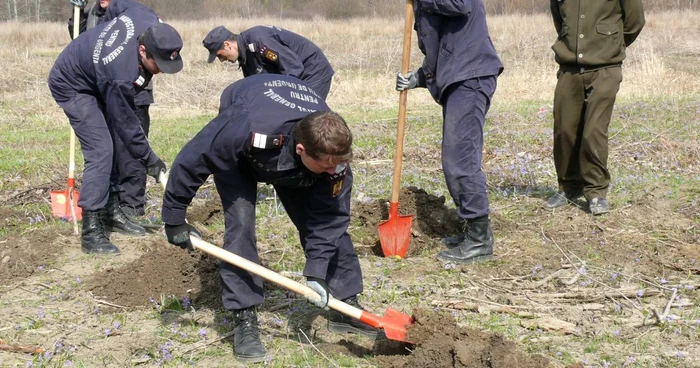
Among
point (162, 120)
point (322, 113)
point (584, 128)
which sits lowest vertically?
point (162, 120)

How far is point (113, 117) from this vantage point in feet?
16.7

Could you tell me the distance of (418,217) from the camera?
5828 millimetres

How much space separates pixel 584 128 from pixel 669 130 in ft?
11.3

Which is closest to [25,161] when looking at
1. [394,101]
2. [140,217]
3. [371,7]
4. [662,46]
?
[140,217]

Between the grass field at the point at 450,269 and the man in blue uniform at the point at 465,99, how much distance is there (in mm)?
256

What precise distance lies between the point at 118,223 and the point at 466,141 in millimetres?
3047

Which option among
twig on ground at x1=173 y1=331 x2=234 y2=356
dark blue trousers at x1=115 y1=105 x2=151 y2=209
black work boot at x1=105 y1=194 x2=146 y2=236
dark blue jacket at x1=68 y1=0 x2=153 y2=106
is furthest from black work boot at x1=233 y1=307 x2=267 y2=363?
dark blue trousers at x1=115 y1=105 x2=151 y2=209

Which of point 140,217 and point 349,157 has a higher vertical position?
point 349,157

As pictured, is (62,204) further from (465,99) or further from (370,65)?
(370,65)

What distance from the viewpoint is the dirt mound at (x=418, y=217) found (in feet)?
18.2

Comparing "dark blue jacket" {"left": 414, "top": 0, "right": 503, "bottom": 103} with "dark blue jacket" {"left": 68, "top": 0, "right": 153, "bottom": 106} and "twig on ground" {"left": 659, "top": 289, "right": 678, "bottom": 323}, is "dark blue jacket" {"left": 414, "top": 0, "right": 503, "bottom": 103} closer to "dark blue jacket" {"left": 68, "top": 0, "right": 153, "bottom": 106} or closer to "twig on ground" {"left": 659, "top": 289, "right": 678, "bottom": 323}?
"twig on ground" {"left": 659, "top": 289, "right": 678, "bottom": 323}

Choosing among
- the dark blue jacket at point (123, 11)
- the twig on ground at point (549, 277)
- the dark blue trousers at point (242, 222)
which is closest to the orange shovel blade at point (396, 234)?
the twig on ground at point (549, 277)

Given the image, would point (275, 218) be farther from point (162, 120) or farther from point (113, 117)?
point (162, 120)

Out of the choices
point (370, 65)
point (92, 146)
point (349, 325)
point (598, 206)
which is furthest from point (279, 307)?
point (370, 65)
